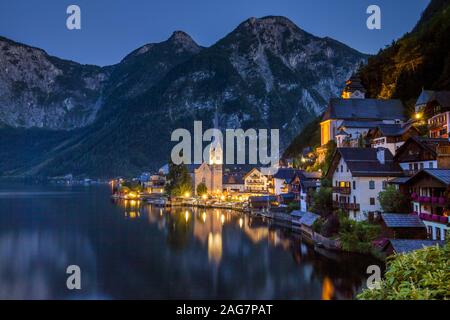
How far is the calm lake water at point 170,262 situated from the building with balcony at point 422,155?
1198 cm

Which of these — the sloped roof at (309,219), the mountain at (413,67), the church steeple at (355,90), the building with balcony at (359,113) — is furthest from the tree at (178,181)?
the sloped roof at (309,219)

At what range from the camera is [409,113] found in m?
81.9

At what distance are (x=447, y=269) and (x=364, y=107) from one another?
272 feet

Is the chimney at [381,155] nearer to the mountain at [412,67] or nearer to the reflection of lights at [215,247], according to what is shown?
the reflection of lights at [215,247]

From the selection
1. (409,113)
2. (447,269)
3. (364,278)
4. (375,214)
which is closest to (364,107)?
(409,113)

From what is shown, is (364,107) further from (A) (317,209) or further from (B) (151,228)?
(B) (151,228)

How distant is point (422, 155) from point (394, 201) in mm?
5582

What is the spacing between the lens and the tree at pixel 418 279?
8.52 meters

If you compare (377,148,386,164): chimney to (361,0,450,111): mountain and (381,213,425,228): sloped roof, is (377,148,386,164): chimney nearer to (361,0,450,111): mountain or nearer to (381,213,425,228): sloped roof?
(381,213,425,228): sloped roof

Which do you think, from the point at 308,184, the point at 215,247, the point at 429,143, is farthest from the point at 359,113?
the point at 215,247

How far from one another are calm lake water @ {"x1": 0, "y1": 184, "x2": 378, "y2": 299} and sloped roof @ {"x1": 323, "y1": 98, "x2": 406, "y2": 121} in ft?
91.2

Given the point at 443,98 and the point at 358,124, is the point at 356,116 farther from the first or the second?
the point at 443,98

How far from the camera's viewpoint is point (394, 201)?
4272 cm

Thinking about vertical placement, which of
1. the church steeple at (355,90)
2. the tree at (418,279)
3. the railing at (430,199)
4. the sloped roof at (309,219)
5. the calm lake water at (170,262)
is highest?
the church steeple at (355,90)
